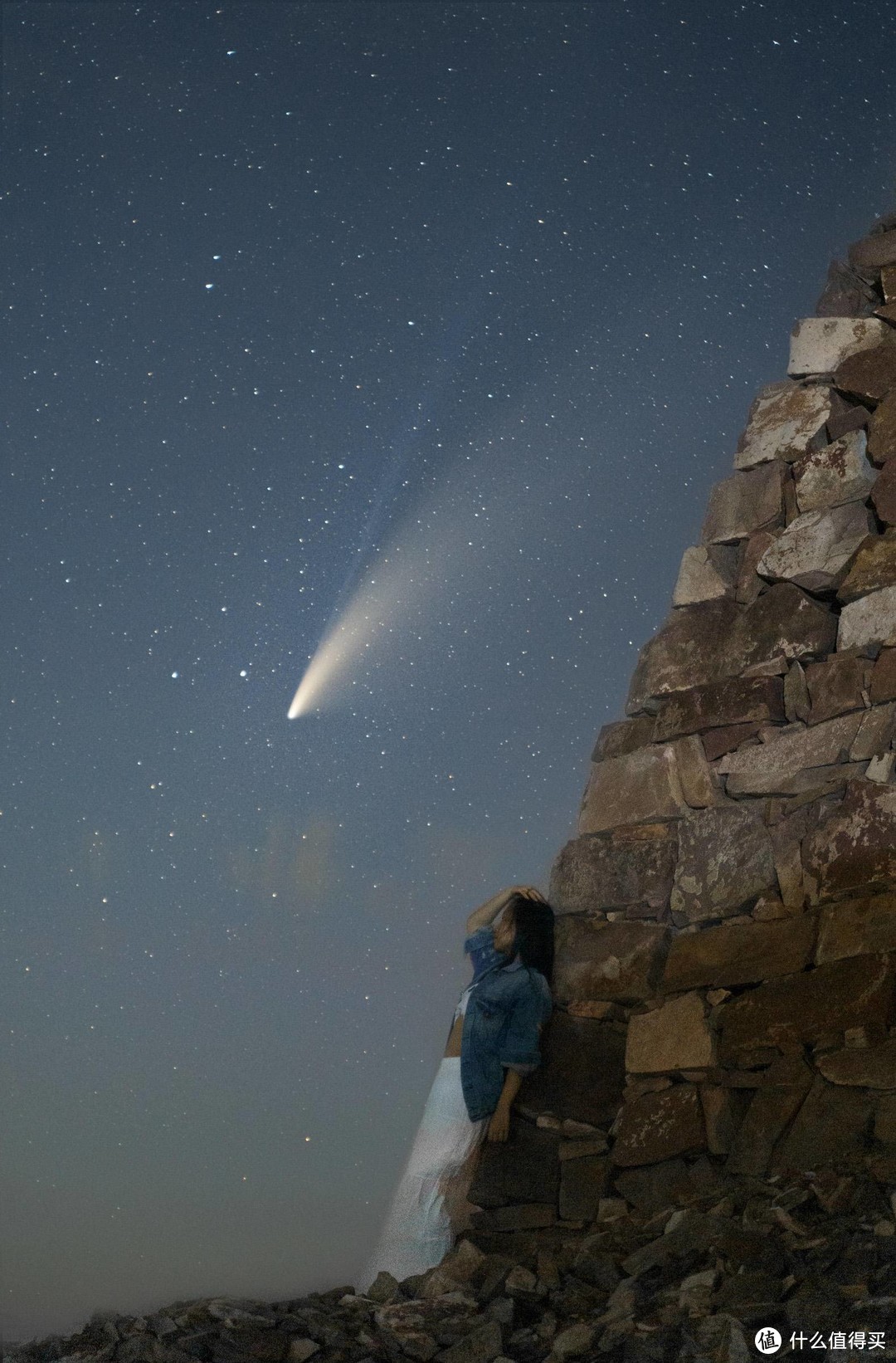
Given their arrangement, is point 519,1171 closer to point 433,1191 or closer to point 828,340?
point 433,1191

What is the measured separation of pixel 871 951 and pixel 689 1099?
80 cm

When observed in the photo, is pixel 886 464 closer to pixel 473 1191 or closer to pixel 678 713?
pixel 678 713

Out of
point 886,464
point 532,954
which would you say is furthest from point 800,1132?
point 886,464

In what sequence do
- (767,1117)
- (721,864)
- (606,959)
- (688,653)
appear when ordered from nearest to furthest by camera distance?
1. (767,1117)
2. (721,864)
3. (606,959)
4. (688,653)

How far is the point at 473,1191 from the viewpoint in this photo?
457cm

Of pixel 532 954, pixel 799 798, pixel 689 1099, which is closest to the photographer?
pixel 689 1099

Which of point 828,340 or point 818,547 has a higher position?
point 828,340

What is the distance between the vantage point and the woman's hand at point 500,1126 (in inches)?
183

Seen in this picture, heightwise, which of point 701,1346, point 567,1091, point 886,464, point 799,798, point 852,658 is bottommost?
point 701,1346

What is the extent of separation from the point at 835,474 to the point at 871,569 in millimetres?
618

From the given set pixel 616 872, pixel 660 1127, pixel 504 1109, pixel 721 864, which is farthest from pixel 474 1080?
pixel 721 864

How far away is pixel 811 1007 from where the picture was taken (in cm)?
418

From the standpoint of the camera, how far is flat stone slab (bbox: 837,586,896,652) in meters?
4.78

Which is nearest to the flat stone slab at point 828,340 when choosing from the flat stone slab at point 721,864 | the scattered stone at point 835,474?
the scattered stone at point 835,474
